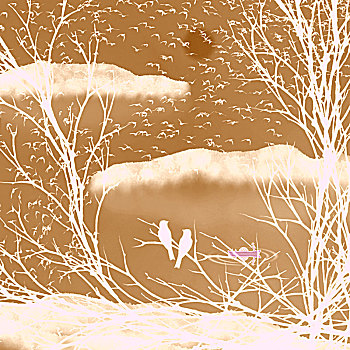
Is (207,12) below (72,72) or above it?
above

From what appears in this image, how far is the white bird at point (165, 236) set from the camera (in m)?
2.07

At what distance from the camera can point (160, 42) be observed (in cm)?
228

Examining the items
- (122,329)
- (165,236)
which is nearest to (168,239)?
(165,236)

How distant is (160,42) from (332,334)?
3.74ft

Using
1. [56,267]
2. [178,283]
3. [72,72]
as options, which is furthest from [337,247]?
[72,72]

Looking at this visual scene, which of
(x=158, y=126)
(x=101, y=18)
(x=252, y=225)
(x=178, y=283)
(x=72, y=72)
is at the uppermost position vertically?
(x=101, y=18)

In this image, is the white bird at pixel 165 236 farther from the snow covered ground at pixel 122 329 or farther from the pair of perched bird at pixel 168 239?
the snow covered ground at pixel 122 329

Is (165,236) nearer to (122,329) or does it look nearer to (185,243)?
(185,243)

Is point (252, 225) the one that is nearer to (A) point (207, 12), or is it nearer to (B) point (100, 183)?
(B) point (100, 183)

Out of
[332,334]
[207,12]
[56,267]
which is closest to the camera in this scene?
[332,334]

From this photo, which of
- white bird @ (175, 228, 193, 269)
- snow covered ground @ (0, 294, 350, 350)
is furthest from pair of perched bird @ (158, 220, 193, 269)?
snow covered ground @ (0, 294, 350, 350)

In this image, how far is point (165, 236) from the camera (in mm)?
2066

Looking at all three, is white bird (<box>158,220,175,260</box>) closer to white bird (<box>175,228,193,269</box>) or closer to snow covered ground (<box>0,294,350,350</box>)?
white bird (<box>175,228,193,269</box>)

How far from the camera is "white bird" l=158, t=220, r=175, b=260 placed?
207cm
